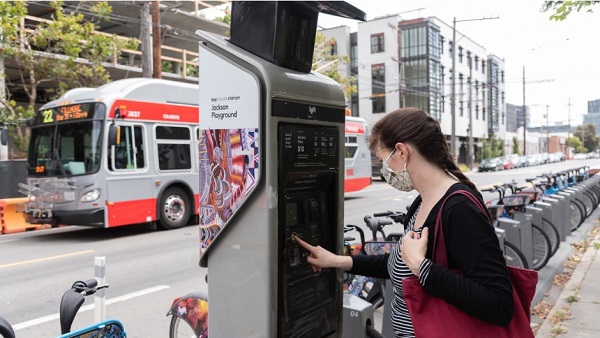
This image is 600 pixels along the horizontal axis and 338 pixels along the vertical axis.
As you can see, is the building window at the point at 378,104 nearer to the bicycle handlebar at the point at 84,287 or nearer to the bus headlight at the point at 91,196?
the bus headlight at the point at 91,196

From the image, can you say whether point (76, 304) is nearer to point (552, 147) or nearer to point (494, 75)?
point (494, 75)

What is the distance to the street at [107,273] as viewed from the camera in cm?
519

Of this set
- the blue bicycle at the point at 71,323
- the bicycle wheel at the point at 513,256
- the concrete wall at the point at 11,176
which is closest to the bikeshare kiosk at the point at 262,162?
the blue bicycle at the point at 71,323

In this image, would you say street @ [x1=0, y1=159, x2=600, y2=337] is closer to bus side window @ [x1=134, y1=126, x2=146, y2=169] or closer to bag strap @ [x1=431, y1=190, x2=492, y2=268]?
bus side window @ [x1=134, y1=126, x2=146, y2=169]

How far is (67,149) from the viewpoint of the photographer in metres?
10.2

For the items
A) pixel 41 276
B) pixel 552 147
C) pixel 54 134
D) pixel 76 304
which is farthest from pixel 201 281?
pixel 552 147

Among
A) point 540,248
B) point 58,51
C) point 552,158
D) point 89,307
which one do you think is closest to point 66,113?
point 89,307

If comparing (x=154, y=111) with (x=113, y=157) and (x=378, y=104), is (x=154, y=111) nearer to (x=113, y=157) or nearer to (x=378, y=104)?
(x=113, y=157)

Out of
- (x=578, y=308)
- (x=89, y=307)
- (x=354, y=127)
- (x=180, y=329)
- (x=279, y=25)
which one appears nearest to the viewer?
(x=279, y=25)

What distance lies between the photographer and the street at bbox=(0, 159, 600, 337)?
5191 mm

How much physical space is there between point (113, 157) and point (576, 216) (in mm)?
9738

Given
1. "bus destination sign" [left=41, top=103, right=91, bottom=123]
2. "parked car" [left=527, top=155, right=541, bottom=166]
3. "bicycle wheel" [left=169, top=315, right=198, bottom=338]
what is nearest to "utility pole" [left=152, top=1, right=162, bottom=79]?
"bus destination sign" [left=41, top=103, right=91, bottom=123]

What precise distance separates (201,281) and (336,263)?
179 inches

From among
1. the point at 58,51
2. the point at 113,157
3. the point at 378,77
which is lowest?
the point at 113,157
